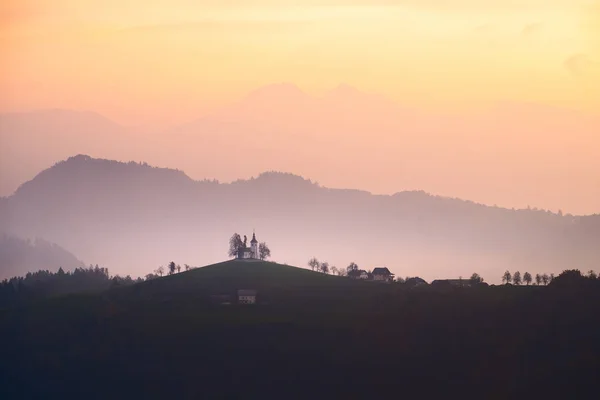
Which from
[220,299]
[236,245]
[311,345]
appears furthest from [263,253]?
[311,345]

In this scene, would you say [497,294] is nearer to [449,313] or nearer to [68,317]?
[449,313]

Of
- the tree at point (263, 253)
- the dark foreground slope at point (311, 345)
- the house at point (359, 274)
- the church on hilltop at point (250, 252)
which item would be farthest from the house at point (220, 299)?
the tree at point (263, 253)

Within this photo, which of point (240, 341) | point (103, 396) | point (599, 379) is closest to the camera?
point (599, 379)

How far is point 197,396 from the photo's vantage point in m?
127

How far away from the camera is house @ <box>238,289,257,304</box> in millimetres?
156125

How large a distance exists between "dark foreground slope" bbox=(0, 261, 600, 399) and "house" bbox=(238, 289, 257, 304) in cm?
145

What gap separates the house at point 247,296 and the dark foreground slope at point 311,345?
1.45 m

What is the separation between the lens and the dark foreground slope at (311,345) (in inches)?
4998

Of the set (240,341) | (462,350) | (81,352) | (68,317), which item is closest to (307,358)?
(240,341)

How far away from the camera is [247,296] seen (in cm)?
15712

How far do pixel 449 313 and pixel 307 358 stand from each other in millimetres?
21539

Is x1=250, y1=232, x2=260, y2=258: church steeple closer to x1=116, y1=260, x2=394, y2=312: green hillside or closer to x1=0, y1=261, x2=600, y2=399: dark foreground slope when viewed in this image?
x1=116, y1=260, x2=394, y2=312: green hillside

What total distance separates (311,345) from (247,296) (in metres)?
22.4

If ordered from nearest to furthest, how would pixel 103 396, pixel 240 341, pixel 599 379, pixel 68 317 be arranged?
pixel 599 379 → pixel 103 396 → pixel 240 341 → pixel 68 317
